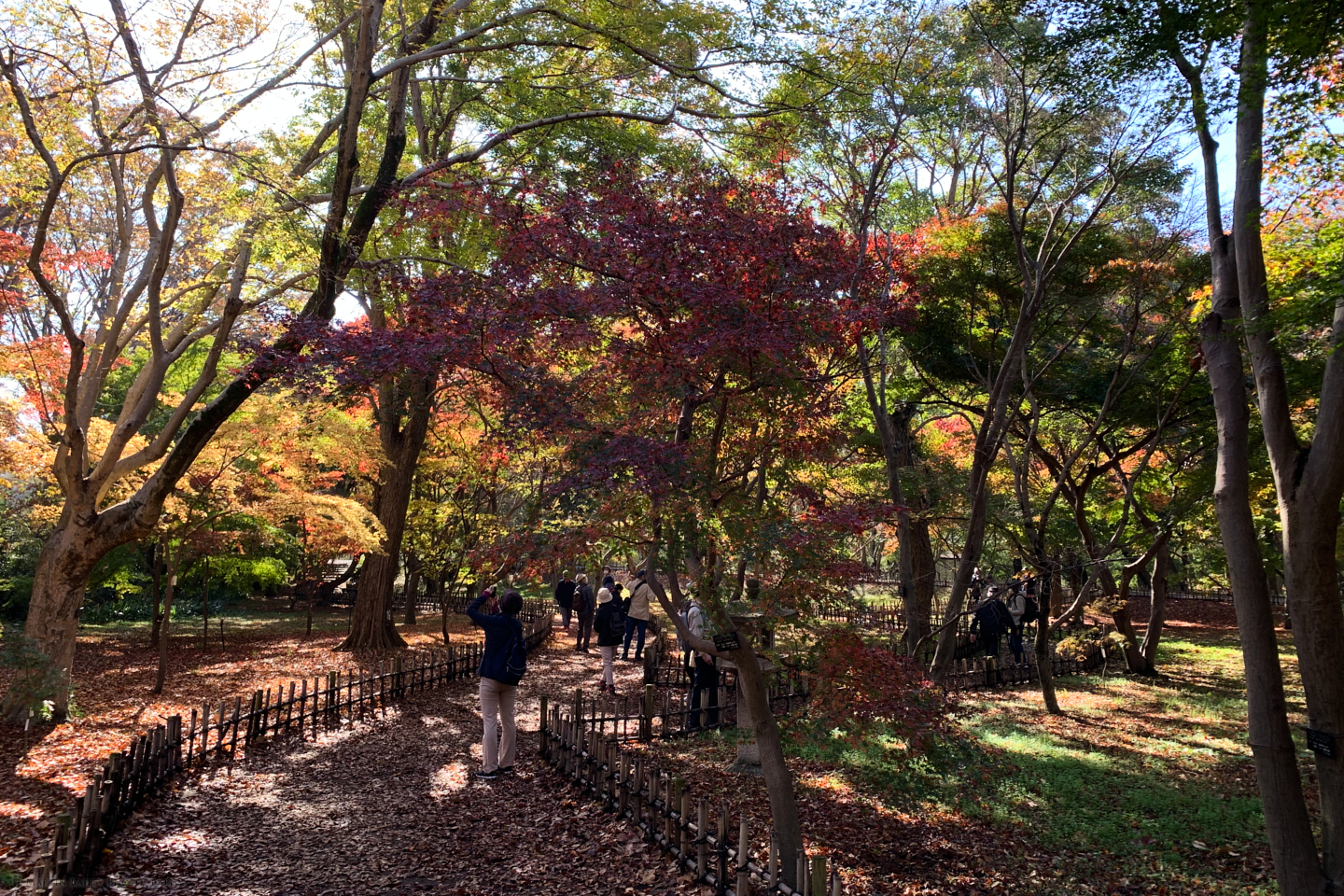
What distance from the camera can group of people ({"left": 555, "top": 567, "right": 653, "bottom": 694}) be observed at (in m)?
11.0

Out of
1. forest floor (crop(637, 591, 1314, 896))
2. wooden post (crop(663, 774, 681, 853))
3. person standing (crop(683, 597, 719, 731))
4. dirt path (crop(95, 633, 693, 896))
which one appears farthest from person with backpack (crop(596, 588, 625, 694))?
wooden post (crop(663, 774, 681, 853))

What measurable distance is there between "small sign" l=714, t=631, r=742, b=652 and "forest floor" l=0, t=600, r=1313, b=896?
1.40m

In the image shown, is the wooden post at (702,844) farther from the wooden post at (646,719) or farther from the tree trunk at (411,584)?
the tree trunk at (411,584)

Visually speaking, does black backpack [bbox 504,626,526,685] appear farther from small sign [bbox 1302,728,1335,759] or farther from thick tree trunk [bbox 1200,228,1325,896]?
small sign [bbox 1302,728,1335,759]

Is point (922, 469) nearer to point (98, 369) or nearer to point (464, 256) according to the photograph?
point (464, 256)

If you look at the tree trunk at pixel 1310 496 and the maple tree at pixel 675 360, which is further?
the maple tree at pixel 675 360

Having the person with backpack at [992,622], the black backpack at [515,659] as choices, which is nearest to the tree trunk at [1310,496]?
the black backpack at [515,659]

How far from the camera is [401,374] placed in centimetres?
555

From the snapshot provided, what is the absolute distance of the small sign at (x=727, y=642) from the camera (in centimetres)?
496

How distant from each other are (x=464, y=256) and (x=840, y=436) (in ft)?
22.9

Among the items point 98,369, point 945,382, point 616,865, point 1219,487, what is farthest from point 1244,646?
point 98,369

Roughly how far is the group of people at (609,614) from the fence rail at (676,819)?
1.51 meters

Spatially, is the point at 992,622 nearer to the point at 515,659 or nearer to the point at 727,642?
the point at 515,659

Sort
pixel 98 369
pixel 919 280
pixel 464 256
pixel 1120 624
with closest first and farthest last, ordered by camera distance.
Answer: pixel 98 369 < pixel 919 280 < pixel 464 256 < pixel 1120 624
